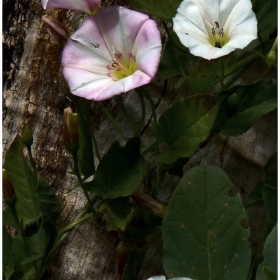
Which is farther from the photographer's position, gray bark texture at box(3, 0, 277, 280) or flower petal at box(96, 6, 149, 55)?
gray bark texture at box(3, 0, 277, 280)

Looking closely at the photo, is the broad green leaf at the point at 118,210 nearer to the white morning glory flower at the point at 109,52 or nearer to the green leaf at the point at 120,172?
the green leaf at the point at 120,172

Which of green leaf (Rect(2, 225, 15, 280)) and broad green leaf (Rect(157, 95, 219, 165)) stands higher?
broad green leaf (Rect(157, 95, 219, 165))

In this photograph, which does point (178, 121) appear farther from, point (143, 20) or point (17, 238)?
point (17, 238)

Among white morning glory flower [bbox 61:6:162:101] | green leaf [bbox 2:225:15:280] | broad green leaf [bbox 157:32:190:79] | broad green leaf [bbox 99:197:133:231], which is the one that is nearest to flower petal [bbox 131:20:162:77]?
white morning glory flower [bbox 61:6:162:101]

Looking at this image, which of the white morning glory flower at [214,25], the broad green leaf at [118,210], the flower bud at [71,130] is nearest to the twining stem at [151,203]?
the broad green leaf at [118,210]

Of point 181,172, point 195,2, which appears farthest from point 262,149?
point 195,2

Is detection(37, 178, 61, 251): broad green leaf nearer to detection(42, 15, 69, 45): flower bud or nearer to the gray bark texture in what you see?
the gray bark texture
